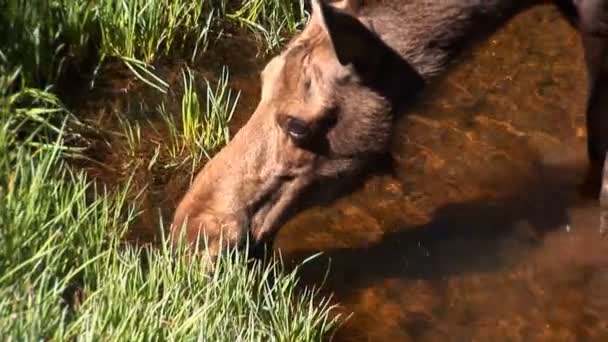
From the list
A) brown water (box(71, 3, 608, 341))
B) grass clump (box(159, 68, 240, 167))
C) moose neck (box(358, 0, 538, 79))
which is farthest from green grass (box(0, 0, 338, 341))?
moose neck (box(358, 0, 538, 79))

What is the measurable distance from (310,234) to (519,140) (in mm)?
1386

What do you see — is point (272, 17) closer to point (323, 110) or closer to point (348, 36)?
point (323, 110)

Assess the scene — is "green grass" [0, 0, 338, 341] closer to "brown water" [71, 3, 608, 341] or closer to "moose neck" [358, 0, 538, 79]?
"brown water" [71, 3, 608, 341]

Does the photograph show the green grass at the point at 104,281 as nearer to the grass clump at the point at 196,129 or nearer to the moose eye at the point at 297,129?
the moose eye at the point at 297,129

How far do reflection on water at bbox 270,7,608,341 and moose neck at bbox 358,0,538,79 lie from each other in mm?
261

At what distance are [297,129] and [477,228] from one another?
138 centimetres

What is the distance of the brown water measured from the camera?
5.13 metres

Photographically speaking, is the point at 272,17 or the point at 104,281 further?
the point at 272,17

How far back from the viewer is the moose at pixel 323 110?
4.59 metres

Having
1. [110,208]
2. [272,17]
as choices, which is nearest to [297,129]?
[110,208]

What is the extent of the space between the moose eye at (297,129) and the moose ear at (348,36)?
0.98 feet

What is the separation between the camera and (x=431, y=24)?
4602mm

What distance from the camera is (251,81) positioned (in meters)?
6.52

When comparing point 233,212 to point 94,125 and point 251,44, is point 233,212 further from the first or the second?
point 251,44
